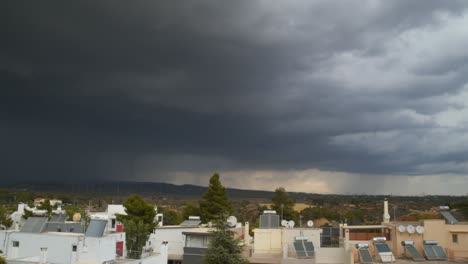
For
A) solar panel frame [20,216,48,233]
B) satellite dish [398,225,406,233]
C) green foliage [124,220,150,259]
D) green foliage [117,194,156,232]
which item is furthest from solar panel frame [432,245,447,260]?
solar panel frame [20,216,48,233]

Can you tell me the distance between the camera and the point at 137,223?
2079 inches

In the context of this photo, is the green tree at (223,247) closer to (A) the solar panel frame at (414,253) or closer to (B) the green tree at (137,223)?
(B) the green tree at (137,223)

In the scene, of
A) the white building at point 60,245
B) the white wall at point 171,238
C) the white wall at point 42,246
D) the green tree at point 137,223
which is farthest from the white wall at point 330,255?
the white wall at point 42,246

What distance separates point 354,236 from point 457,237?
10845 mm

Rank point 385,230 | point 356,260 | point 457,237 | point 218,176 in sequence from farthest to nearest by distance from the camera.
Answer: point 218,176, point 385,230, point 457,237, point 356,260

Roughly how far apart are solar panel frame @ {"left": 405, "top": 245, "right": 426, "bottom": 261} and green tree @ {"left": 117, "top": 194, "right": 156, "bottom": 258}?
26737 mm

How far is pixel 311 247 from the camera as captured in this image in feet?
132

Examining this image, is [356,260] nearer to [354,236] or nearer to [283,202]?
[354,236]

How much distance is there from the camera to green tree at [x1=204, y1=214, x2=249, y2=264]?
1357 inches

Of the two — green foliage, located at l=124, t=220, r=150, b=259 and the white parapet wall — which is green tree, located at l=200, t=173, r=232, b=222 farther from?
the white parapet wall

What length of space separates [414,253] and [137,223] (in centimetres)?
3257

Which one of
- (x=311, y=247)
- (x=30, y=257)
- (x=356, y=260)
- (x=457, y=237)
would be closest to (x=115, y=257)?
(x=30, y=257)

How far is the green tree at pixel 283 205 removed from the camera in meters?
78.1

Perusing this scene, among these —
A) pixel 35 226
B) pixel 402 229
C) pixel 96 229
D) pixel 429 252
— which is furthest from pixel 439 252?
pixel 35 226
